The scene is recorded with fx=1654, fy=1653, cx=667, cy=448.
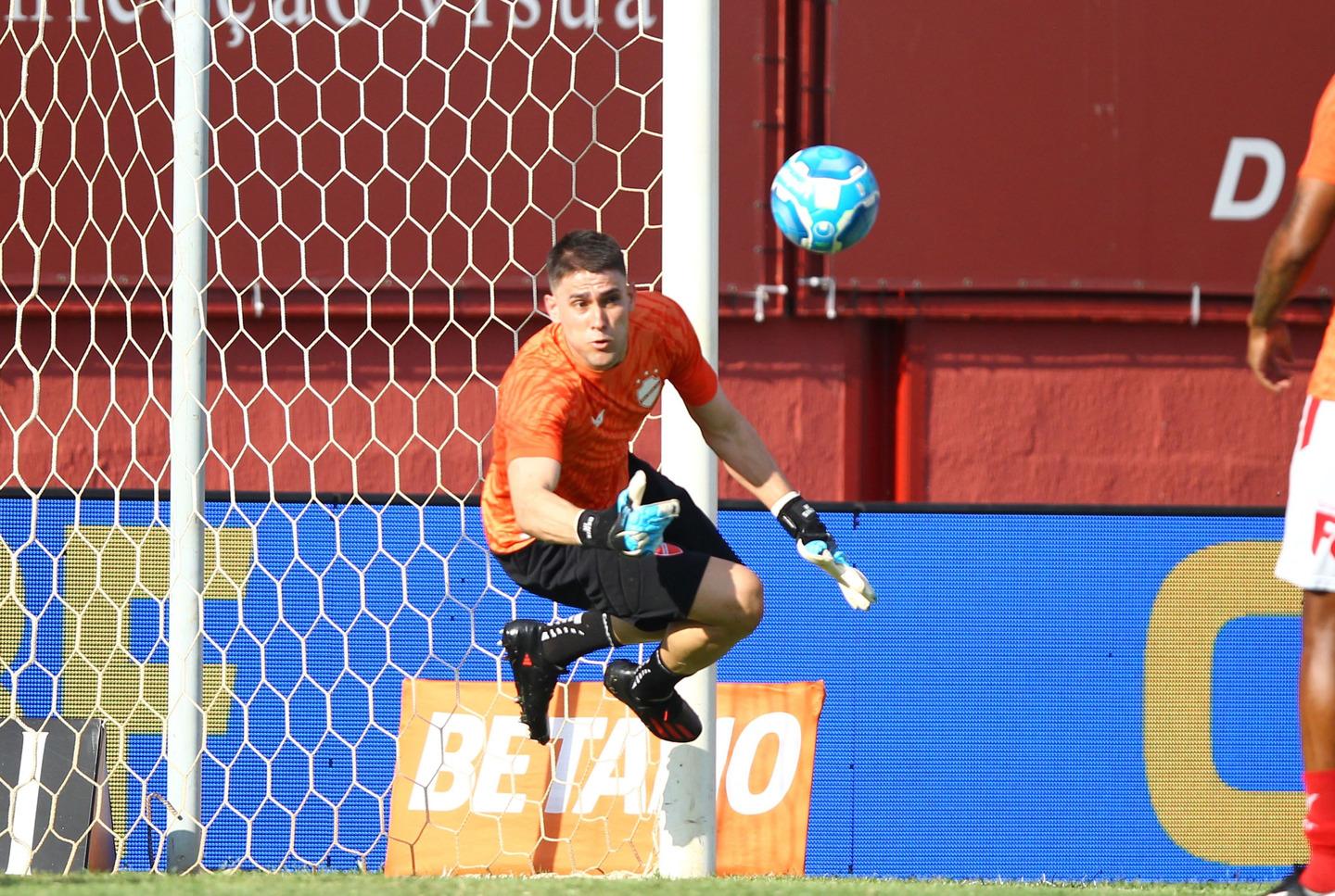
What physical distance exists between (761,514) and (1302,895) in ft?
9.43

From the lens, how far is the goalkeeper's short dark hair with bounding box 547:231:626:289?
173 inches

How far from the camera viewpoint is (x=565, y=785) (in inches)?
221

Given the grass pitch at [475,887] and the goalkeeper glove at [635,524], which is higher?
the goalkeeper glove at [635,524]

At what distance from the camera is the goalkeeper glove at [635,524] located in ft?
12.7

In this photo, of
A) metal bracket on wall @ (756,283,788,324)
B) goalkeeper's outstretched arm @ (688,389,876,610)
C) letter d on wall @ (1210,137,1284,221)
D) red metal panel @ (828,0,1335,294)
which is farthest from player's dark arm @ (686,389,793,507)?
letter d on wall @ (1210,137,1284,221)

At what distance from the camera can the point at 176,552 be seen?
5.33 meters

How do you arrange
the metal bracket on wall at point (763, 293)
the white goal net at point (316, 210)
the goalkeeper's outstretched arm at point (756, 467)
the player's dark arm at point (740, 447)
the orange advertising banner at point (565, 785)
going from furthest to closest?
the metal bracket on wall at point (763, 293)
the white goal net at point (316, 210)
the orange advertising banner at point (565, 785)
the player's dark arm at point (740, 447)
the goalkeeper's outstretched arm at point (756, 467)

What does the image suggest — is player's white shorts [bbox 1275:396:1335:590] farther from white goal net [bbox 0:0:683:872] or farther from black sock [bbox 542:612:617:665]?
white goal net [bbox 0:0:683:872]

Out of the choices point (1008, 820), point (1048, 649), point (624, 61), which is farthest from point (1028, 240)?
point (1008, 820)

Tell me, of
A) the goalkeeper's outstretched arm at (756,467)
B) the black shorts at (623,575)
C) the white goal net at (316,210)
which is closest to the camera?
the black shorts at (623,575)

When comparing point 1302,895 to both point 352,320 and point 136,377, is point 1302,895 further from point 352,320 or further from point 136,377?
point 136,377

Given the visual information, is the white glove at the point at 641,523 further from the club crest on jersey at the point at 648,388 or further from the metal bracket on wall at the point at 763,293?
the metal bracket on wall at the point at 763,293

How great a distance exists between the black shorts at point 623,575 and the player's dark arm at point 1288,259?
5.51 ft

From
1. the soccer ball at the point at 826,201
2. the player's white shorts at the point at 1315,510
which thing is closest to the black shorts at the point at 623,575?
the soccer ball at the point at 826,201
